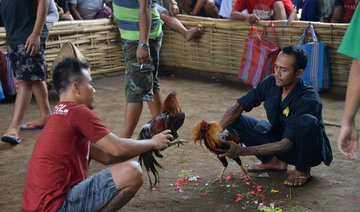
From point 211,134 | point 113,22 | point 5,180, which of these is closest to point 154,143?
point 211,134

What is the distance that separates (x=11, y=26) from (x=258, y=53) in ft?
10.2

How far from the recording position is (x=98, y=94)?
7.21m

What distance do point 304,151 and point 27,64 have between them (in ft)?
8.90

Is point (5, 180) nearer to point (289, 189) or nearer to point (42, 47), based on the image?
point (42, 47)

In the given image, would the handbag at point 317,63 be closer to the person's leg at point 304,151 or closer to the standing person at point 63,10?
the person's leg at point 304,151

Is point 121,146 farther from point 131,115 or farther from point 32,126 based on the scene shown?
point 32,126

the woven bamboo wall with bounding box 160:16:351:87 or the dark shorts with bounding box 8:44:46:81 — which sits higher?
the dark shorts with bounding box 8:44:46:81

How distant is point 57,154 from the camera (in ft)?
9.23

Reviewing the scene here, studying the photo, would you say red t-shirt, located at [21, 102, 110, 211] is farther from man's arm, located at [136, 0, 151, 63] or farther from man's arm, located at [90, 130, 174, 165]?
man's arm, located at [136, 0, 151, 63]

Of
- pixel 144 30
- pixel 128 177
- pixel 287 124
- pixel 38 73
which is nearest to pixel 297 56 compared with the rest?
pixel 287 124

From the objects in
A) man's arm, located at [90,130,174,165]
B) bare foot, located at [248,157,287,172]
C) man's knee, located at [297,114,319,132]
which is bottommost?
bare foot, located at [248,157,287,172]

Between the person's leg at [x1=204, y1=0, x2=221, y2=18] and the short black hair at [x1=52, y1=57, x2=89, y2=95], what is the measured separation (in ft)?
19.0

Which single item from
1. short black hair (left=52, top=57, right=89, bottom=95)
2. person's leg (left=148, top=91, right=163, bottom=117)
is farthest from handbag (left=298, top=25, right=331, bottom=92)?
short black hair (left=52, top=57, right=89, bottom=95)

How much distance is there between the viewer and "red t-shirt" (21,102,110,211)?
281cm
